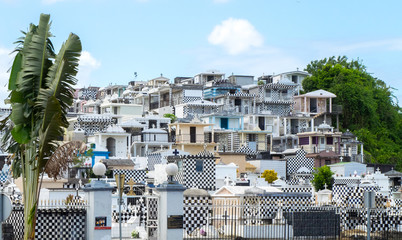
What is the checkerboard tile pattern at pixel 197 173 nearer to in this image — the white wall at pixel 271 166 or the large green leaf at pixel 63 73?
the large green leaf at pixel 63 73

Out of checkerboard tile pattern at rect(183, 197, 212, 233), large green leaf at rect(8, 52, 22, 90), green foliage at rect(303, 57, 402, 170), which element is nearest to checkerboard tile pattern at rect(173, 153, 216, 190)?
checkerboard tile pattern at rect(183, 197, 212, 233)

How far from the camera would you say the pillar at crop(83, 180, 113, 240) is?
A: 2295 cm

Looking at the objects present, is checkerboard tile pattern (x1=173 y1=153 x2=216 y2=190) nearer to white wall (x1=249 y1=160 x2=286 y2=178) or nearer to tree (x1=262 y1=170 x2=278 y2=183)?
tree (x1=262 y1=170 x2=278 y2=183)

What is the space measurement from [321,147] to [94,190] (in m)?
53.2

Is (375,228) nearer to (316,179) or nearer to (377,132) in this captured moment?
(316,179)

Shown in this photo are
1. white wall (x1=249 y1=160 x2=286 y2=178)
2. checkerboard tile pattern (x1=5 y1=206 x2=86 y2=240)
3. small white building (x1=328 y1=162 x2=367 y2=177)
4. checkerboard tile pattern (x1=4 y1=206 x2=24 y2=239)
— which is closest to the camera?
checkerboard tile pattern (x1=4 y1=206 x2=24 y2=239)

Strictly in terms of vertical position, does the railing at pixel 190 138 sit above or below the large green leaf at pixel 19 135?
above

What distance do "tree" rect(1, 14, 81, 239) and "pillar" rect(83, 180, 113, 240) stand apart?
199 cm

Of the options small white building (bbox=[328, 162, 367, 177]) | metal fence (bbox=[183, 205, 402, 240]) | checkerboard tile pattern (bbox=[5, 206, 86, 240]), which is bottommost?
metal fence (bbox=[183, 205, 402, 240])

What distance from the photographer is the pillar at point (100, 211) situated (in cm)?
2295

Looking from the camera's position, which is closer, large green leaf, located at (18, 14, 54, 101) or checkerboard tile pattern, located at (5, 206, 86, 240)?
large green leaf, located at (18, 14, 54, 101)

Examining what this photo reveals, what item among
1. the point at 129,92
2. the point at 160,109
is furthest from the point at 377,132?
the point at 129,92

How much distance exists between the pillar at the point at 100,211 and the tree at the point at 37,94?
6.54ft

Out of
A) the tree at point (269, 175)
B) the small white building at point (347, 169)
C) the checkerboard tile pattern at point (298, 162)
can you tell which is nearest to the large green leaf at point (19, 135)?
the tree at point (269, 175)
